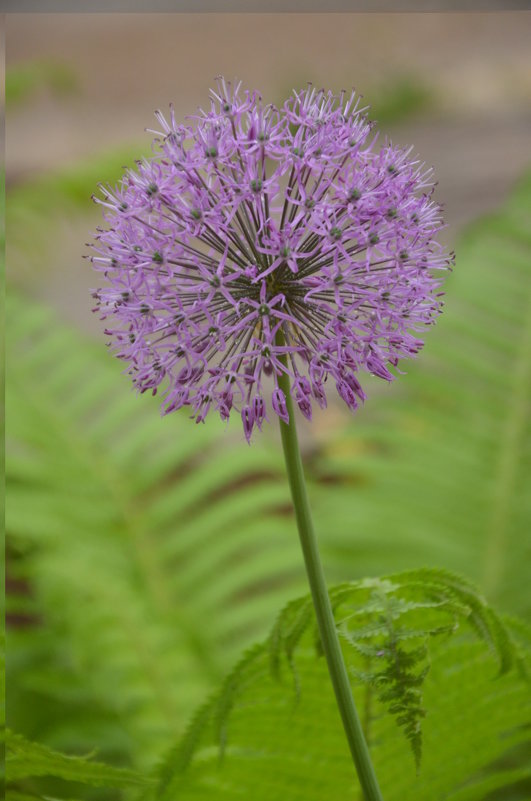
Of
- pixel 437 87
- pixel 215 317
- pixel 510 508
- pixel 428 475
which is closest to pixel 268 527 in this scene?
pixel 428 475

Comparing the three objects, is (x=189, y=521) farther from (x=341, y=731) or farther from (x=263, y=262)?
(x=263, y=262)

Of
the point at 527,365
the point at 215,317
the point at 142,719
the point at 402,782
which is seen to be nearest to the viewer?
the point at 215,317

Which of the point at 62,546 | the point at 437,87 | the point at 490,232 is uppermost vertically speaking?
the point at 437,87

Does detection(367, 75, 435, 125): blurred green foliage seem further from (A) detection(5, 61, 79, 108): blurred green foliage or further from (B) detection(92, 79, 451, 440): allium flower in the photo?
(B) detection(92, 79, 451, 440): allium flower

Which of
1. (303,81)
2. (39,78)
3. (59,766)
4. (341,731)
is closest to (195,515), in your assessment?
(341,731)

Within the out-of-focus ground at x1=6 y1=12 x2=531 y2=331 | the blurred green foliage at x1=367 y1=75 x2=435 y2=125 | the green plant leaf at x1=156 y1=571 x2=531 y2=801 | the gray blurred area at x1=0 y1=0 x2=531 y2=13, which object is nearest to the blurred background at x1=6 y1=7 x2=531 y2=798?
the green plant leaf at x1=156 y1=571 x2=531 y2=801

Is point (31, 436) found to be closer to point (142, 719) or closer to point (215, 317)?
point (142, 719)

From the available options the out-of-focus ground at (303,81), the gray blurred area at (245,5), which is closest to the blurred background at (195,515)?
the gray blurred area at (245,5)
